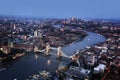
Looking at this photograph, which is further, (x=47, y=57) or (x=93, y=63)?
(x=47, y=57)

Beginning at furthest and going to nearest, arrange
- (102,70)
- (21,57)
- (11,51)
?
(11,51), (21,57), (102,70)

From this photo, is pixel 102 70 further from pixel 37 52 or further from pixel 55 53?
pixel 37 52

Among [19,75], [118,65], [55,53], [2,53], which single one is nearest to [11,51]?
[2,53]

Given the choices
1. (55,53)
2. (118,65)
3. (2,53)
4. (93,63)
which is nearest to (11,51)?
(2,53)

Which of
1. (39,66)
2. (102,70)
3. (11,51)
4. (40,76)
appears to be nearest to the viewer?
(40,76)

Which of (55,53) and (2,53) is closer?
(2,53)

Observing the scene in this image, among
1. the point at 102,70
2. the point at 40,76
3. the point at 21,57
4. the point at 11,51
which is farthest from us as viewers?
the point at 11,51

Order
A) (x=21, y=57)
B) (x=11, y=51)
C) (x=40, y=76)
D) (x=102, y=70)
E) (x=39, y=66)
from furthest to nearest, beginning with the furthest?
(x=11, y=51)
(x=21, y=57)
(x=39, y=66)
(x=102, y=70)
(x=40, y=76)

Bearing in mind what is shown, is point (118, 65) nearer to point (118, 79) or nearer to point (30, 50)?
point (118, 79)
